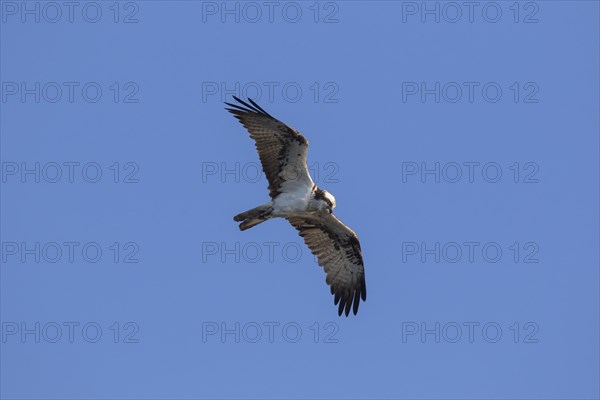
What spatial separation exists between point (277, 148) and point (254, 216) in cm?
113

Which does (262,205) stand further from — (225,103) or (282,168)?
(225,103)

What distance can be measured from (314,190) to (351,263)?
6.50 ft

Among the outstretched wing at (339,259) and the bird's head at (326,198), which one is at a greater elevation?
the bird's head at (326,198)

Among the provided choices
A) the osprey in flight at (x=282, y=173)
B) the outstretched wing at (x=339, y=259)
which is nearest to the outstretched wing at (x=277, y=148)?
the osprey in flight at (x=282, y=173)

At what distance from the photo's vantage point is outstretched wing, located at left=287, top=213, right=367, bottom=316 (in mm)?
17656

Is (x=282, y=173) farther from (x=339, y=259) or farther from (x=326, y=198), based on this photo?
(x=339, y=259)

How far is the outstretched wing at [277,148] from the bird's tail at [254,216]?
27 cm

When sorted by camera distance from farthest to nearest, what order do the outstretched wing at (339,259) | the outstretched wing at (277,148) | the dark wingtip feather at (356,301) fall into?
the dark wingtip feather at (356,301) → the outstretched wing at (339,259) → the outstretched wing at (277,148)

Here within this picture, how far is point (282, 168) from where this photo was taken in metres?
16.6

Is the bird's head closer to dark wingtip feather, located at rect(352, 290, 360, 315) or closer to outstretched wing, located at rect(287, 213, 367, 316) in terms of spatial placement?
outstretched wing, located at rect(287, 213, 367, 316)

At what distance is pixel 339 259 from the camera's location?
1795 centimetres

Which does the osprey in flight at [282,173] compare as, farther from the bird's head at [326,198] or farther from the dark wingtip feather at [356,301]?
the dark wingtip feather at [356,301]

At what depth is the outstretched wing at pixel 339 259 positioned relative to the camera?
17656 millimetres

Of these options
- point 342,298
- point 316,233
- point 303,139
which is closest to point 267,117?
point 303,139
